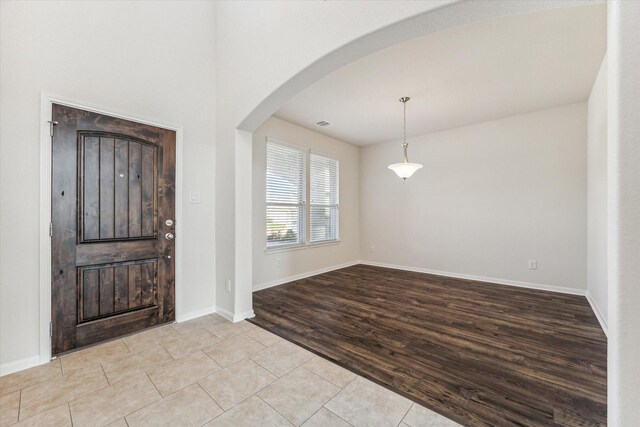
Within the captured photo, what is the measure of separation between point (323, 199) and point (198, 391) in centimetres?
413

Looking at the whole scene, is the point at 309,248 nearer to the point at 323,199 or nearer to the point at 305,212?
the point at 305,212

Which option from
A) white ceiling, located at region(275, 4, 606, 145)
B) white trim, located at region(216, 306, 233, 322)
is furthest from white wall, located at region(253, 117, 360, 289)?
white trim, located at region(216, 306, 233, 322)

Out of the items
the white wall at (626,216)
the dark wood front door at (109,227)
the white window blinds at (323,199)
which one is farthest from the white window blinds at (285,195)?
the white wall at (626,216)

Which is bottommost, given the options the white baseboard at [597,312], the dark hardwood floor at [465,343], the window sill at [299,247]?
the dark hardwood floor at [465,343]

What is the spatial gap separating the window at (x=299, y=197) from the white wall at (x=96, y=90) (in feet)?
4.60

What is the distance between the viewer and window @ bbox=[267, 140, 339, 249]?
4547 mm

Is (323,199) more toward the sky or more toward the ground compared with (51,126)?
more toward the ground

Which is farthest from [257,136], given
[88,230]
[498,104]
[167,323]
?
[498,104]

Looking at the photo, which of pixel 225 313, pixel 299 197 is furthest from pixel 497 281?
pixel 225 313

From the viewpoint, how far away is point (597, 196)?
10.5 ft

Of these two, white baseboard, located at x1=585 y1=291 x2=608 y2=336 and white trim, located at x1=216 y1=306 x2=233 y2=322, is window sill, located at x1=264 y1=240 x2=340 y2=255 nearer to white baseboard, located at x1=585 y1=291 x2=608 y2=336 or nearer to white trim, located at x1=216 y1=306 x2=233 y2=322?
white trim, located at x1=216 y1=306 x2=233 y2=322

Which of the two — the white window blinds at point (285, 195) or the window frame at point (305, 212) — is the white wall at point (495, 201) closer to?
the window frame at point (305, 212)

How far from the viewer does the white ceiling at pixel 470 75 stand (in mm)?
2344

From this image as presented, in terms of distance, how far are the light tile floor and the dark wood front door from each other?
12.3 inches
